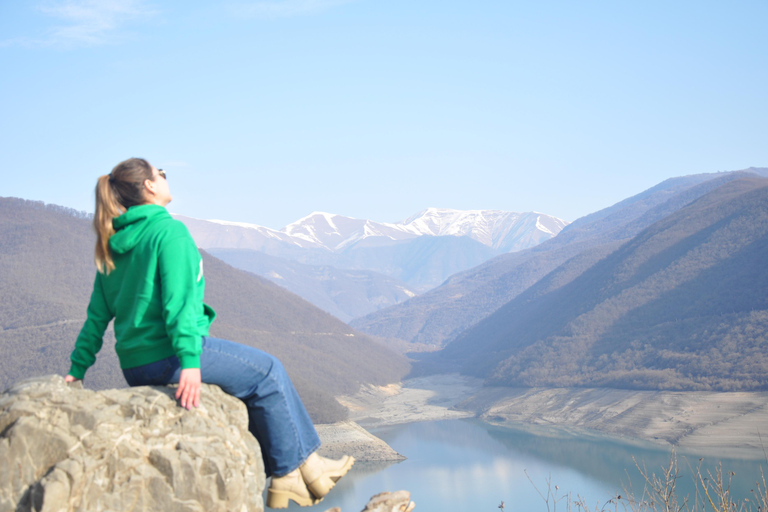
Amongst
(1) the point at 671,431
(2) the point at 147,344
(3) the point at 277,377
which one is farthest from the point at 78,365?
(1) the point at 671,431

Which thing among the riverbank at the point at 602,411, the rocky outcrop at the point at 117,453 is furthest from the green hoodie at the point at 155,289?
the riverbank at the point at 602,411

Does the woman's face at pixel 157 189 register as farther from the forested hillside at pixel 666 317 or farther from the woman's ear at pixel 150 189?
the forested hillside at pixel 666 317

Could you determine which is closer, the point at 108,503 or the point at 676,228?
the point at 108,503

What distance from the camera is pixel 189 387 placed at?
8.18 feet

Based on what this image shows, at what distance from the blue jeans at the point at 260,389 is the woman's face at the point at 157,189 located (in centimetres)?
69

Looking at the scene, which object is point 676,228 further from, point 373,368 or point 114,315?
point 114,315

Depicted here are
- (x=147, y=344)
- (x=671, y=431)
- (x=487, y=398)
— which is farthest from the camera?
(x=487, y=398)

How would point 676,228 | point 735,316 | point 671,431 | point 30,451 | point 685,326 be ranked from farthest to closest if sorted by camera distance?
point 676,228 → point 685,326 → point 735,316 → point 671,431 → point 30,451

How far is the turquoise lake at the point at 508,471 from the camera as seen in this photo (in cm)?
2612

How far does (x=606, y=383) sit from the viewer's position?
164ft

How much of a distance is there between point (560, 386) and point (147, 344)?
5483 centimetres

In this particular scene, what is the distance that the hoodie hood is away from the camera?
260 cm

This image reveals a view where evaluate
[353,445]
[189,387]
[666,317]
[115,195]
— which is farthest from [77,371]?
[666,317]

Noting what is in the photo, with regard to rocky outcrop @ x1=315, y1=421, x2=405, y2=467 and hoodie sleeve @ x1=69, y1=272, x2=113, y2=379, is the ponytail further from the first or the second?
rocky outcrop @ x1=315, y1=421, x2=405, y2=467
